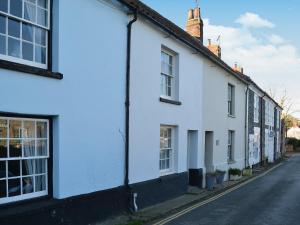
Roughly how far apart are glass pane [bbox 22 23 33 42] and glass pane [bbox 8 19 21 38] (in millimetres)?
137

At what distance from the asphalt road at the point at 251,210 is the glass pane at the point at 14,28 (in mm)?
5959

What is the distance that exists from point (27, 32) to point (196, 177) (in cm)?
1092

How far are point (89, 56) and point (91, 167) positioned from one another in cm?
267

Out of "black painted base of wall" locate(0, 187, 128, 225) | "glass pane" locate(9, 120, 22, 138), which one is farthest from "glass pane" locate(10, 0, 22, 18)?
"black painted base of wall" locate(0, 187, 128, 225)

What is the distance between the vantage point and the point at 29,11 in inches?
295

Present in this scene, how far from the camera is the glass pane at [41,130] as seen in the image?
7.80 metres

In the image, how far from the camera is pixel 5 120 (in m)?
7.05

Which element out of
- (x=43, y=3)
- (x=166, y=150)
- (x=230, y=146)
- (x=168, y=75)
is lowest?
(x=230, y=146)

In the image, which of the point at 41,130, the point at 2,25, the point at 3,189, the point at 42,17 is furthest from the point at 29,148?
the point at 42,17

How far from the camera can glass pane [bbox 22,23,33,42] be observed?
7.42 m

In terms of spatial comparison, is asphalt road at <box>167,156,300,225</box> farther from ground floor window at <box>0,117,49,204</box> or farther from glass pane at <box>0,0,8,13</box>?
glass pane at <box>0,0,8,13</box>

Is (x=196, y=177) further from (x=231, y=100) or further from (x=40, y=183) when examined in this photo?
(x=40, y=183)

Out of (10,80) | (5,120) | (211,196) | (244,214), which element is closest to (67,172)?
(5,120)

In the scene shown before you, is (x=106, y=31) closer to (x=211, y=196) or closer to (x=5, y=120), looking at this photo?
(x=5, y=120)
